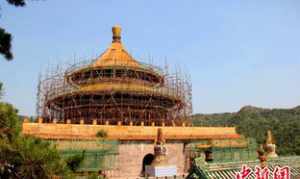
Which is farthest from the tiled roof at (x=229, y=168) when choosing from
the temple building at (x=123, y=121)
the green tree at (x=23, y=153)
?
the temple building at (x=123, y=121)

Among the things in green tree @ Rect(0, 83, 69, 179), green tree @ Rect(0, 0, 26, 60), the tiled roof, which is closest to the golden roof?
the tiled roof

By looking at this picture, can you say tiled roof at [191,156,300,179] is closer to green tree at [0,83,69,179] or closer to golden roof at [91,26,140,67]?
green tree at [0,83,69,179]

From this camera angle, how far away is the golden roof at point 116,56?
29359 millimetres

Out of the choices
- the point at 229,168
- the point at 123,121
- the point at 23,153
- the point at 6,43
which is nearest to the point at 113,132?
the point at 123,121

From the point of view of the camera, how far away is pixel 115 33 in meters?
33.7

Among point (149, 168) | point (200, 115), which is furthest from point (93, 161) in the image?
point (200, 115)

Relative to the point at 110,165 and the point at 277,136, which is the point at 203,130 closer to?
the point at 110,165

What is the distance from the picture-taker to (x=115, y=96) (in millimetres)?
27344

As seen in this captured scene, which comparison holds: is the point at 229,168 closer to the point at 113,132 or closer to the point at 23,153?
the point at 23,153

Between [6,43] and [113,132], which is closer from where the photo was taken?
[6,43]

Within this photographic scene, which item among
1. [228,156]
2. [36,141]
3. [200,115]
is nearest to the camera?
[36,141]

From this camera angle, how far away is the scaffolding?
88.0ft

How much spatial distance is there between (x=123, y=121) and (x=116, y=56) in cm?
735

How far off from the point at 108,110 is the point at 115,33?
994cm
